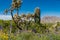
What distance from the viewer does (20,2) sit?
3098 centimetres

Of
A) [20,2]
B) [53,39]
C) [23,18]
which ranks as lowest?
[53,39]

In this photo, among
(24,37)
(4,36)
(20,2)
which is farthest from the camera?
(20,2)

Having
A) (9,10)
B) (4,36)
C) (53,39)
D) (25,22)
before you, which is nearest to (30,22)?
(25,22)

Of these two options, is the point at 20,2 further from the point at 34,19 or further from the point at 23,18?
the point at 34,19

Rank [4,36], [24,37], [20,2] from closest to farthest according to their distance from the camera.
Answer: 1. [4,36]
2. [24,37]
3. [20,2]

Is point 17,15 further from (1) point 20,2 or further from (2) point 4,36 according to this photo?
(2) point 4,36

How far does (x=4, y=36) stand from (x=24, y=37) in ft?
8.14

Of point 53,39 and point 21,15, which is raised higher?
point 21,15

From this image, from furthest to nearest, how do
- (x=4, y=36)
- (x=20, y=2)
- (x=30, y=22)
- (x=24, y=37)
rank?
(x=30, y=22)
(x=20, y=2)
(x=24, y=37)
(x=4, y=36)

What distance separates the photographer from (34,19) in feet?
115

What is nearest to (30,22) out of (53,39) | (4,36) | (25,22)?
(25,22)

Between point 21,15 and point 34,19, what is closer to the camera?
point 21,15

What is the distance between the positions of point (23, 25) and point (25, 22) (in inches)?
43.8

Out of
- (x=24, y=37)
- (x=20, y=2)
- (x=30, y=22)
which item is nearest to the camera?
(x=24, y=37)
